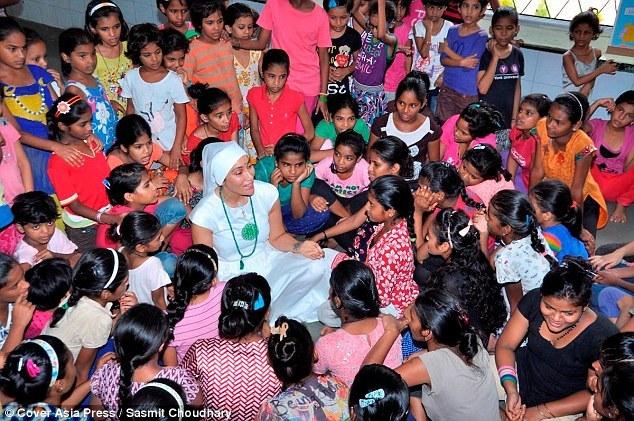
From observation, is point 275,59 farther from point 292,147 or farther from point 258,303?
point 258,303

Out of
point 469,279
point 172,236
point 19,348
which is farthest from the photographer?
point 172,236

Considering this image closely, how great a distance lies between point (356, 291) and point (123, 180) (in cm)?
150

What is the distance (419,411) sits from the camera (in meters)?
2.40

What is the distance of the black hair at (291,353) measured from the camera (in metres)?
2.04

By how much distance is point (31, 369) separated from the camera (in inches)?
75.9

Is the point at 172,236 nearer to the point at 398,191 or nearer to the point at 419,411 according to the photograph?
the point at 398,191

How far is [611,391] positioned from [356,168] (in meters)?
2.26

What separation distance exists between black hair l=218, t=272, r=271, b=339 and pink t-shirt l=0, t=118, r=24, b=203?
161 centimetres

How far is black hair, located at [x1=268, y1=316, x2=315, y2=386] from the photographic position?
2041 millimetres

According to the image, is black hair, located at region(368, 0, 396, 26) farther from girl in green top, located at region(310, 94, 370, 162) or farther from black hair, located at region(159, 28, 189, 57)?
black hair, located at region(159, 28, 189, 57)

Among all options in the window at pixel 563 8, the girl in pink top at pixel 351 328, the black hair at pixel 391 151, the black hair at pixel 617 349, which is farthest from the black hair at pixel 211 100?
the window at pixel 563 8

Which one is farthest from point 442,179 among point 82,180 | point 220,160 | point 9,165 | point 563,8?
point 563,8

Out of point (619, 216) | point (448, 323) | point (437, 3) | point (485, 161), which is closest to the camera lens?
point (448, 323)

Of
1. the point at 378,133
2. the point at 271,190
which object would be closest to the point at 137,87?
the point at 271,190
